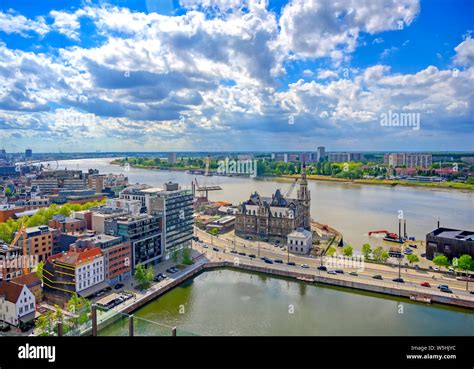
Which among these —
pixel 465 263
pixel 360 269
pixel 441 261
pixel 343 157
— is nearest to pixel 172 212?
pixel 360 269

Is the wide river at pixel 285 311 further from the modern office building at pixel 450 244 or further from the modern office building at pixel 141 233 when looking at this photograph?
the modern office building at pixel 450 244

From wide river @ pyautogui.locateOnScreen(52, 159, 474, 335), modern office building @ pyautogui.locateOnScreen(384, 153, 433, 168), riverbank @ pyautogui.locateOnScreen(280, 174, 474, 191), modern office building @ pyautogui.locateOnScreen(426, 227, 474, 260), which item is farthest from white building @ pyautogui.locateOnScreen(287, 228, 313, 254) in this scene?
modern office building @ pyautogui.locateOnScreen(384, 153, 433, 168)

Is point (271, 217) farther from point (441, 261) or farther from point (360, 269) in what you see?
point (441, 261)

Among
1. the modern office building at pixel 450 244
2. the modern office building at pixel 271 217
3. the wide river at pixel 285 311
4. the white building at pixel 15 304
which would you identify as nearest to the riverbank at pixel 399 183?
the modern office building at pixel 271 217

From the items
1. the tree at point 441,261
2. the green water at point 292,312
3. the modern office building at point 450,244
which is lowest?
the green water at point 292,312
